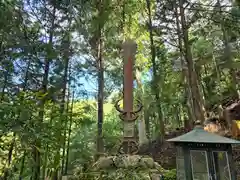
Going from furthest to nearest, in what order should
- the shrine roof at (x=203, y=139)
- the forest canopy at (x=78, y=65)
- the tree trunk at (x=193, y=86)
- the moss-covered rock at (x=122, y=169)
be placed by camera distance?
the tree trunk at (x=193, y=86)
the forest canopy at (x=78, y=65)
the shrine roof at (x=203, y=139)
the moss-covered rock at (x=122, y=169)

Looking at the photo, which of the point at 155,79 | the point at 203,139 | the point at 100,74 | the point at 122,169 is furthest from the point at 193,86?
the point at 122,169

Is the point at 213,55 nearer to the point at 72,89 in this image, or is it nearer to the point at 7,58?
the point at 72,89

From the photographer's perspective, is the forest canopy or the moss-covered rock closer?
the moss-covered rock

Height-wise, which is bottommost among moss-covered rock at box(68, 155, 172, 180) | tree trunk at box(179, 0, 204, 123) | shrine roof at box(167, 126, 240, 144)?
moss-covered rock at box(68, 155, 172, 180)

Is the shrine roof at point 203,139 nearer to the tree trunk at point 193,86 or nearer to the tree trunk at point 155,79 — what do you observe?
the tree trunk at point 193,86

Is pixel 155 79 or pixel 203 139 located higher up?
pixel 155 79

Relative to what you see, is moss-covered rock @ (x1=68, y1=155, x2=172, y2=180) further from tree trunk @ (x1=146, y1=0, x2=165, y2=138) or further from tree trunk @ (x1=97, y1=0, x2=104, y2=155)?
tree trunk @ (x1=146, y1=0, x2=165, y2=138)

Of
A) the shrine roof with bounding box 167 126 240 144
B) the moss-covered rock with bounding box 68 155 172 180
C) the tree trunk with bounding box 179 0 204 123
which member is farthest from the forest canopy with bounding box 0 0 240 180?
the shrine roof with bounding box 167 126 240 144

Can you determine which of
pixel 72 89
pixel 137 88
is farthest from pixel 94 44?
pixel 137 88

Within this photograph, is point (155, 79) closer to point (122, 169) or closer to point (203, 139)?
point (203, 139)

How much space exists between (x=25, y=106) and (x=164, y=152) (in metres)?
6.39

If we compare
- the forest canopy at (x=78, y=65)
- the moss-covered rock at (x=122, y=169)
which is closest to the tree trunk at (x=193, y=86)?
the forest canopy at (x=78, y=65)

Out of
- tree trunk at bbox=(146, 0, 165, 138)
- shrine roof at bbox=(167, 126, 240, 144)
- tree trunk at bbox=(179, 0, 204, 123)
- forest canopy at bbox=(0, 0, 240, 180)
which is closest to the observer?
shrine roof at bbox=(167, 126, 240, 144)

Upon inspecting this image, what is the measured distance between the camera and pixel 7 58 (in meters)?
6.17
